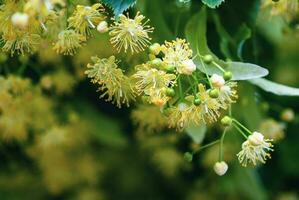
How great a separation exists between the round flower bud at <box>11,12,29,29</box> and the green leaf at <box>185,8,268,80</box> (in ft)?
0.84

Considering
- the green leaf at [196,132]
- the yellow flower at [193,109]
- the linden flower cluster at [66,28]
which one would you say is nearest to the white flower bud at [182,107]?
the yellow flower at [193,109]

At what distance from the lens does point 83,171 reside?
4.79 ft

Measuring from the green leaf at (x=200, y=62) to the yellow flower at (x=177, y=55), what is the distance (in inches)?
1.6

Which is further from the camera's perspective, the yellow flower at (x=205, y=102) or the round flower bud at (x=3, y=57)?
the round flower bud at (x=3, y=57)

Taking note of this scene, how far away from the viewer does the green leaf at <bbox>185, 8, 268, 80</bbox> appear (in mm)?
892

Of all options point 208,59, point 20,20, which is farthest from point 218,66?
point 20,20

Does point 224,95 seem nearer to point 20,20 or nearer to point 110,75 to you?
point 110,75

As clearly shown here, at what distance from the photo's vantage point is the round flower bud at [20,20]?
0.74 meters

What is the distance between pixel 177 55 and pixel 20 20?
213mm

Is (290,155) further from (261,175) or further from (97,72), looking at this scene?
(97,72)

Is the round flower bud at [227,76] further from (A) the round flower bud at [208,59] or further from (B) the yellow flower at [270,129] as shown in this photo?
(B) the yellow flower at [270,129]

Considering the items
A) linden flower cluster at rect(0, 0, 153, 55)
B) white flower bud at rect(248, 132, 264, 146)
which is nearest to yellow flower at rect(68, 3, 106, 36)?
linden flower cluster at rect(0, 0, 153, 55)

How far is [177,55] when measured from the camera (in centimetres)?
83

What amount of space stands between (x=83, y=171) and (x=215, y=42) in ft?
1.79
